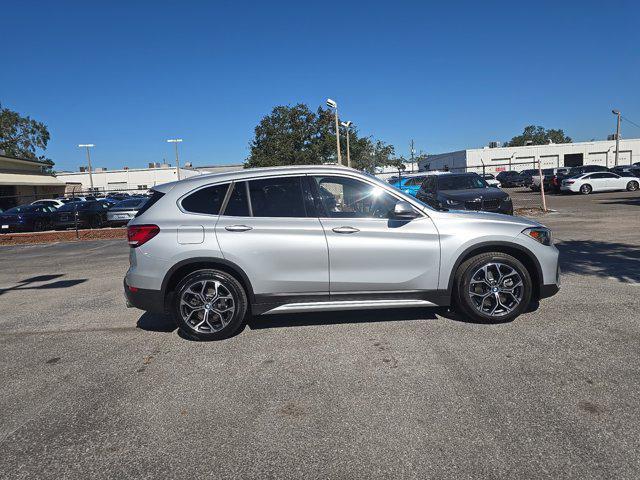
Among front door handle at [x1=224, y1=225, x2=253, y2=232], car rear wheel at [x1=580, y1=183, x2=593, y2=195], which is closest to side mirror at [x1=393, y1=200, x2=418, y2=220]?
front door handle at [x1=224, y1=225, x2=253, y2=232]

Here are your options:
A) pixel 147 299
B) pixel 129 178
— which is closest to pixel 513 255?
pixel 147 299

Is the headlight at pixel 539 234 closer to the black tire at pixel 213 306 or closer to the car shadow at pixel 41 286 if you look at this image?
the black tire at pixel 213 306

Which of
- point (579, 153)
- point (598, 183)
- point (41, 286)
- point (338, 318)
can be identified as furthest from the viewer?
point (579, 153)

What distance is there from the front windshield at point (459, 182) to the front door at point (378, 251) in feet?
31.5

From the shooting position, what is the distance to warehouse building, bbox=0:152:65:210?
38250 mm

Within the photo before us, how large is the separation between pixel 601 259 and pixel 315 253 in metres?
5.99

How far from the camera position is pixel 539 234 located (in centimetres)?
477

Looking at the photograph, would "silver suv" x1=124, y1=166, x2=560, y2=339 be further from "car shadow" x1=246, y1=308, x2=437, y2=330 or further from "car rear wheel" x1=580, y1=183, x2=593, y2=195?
"car rear wheel" x1=580, y1=183, x2=593, y2=195

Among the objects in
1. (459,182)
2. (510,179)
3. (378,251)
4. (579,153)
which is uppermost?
(579,153)

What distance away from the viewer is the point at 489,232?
4641 mm

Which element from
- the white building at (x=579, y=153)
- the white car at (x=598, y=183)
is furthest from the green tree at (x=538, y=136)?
the white car at (x=598, y=183)

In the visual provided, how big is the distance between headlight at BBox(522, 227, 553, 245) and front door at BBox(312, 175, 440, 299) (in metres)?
1.02

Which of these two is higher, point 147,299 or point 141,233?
point 141,233

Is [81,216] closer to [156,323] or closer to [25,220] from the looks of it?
[25,220]
